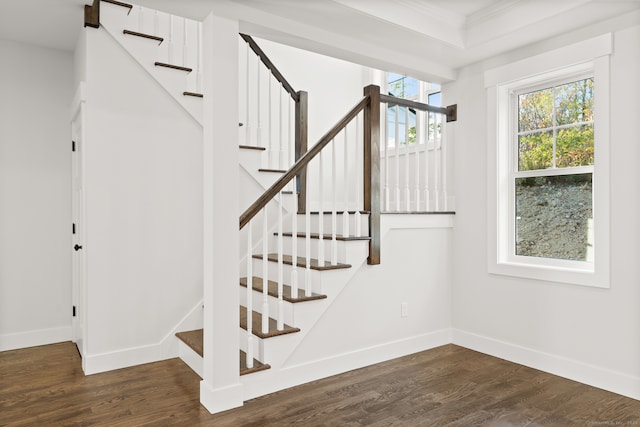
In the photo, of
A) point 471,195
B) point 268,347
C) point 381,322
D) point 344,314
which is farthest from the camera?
point 471,195

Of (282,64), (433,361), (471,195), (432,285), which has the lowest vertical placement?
(433,361)

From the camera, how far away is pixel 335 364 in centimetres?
306

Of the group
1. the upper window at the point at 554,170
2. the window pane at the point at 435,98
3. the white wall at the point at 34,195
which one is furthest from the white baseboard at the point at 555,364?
the white wall at the point at 34,195

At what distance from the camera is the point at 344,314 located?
3.14m

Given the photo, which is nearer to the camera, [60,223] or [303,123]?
[60,223]

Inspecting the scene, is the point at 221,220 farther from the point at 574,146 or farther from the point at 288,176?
the point at 574,146

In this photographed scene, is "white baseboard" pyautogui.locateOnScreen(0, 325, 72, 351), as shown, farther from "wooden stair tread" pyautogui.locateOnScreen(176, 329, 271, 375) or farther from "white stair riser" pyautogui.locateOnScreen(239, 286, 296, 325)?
"white stair riser" pyautogui.locateOnScreen(239, 286, 296, 325)

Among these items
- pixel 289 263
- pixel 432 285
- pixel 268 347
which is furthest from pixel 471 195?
pixel 268 347

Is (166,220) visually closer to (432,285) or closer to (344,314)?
(344,314)

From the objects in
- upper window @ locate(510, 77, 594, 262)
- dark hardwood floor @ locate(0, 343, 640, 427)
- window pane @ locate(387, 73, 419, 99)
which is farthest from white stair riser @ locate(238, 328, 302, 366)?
window pane @ locate(387, 73, 419, 99)

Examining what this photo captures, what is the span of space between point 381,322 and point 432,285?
663 millimetres

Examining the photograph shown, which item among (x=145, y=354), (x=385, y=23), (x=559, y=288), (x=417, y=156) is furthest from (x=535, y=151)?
(x=145, y=354)

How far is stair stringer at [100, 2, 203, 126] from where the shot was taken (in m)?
3.16

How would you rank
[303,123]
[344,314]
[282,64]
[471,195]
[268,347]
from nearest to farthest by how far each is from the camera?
[268,347], [344,314], [471,195], [303,123], [282,64]
